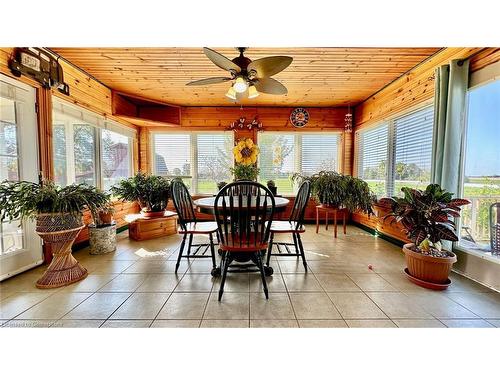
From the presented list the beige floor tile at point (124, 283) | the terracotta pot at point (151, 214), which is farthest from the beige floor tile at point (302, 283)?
the terracotta pot at point (151, 214)

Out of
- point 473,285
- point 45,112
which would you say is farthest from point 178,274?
point 473,285

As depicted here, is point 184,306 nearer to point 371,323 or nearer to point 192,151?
point 371,323

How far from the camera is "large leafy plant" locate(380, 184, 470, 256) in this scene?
200cm

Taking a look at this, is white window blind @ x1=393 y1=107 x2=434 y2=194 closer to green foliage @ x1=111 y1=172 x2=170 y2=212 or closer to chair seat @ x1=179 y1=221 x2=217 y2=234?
chair seat @ x1=179 y1=221 x2=217 y2=234

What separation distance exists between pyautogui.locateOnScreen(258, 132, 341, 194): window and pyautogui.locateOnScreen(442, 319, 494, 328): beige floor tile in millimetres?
3696

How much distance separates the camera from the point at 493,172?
217 cm

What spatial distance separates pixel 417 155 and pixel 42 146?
4.76m

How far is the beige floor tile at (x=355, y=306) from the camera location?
5.42ft

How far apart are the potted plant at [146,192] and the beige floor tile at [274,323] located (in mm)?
2793

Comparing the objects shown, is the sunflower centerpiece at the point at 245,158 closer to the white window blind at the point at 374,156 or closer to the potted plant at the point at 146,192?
the potted plant at the point at 146,192

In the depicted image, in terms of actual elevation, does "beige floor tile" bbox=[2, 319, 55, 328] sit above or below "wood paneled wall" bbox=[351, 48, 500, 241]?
below

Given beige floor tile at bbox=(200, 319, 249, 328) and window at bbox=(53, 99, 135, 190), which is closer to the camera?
beige floor tile at bbox=(200, 319, 249, 328)

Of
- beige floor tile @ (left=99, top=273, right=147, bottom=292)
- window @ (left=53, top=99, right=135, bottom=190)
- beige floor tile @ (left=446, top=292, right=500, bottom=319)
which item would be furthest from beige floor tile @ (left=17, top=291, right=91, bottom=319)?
beige floor tile @ (left=446, top=292, right=500, bottom=319)
